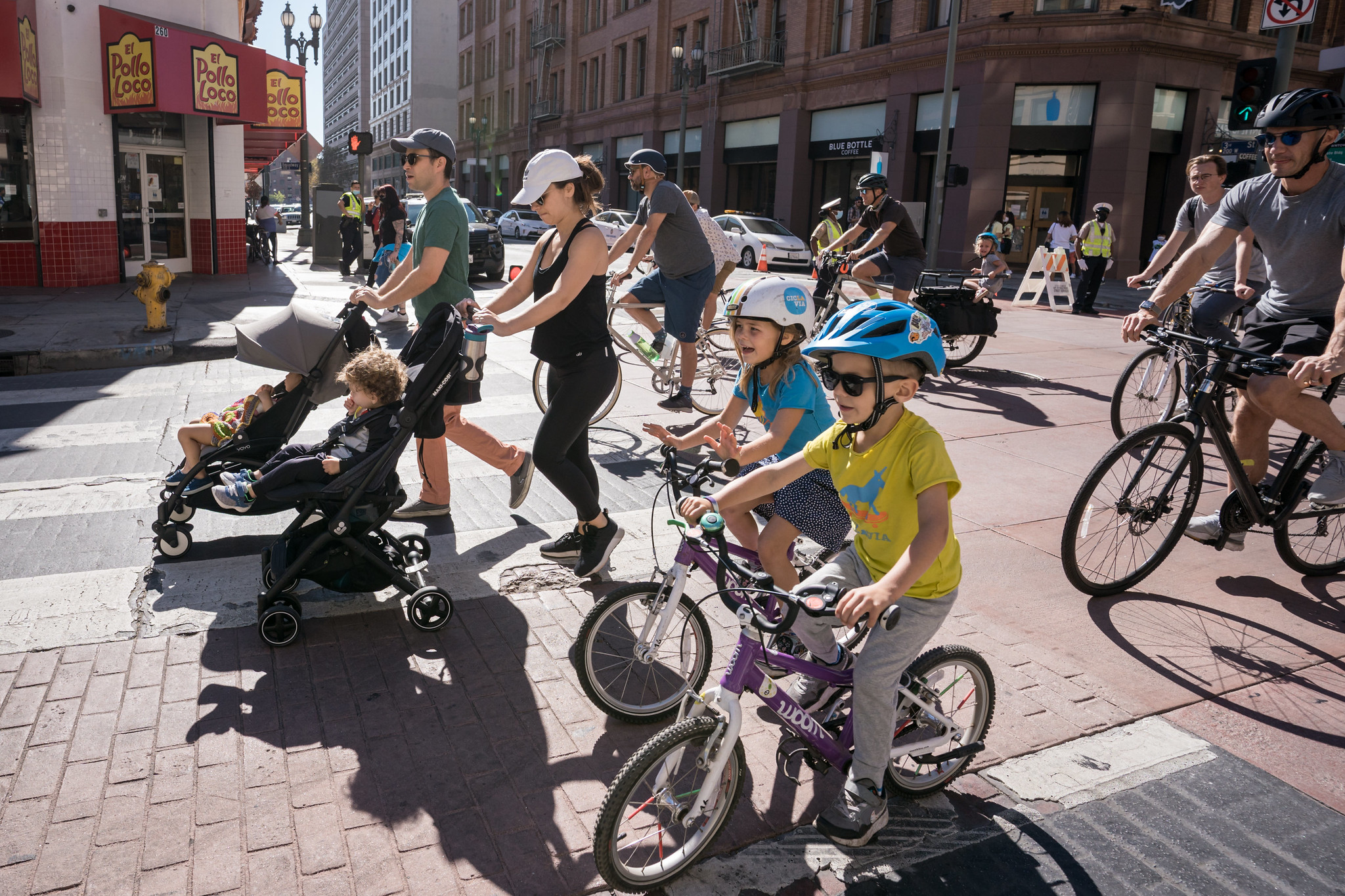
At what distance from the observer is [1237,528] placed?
189 inches

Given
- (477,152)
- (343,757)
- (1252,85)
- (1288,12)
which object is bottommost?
(343,757)

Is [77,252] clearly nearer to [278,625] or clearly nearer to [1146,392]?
[278,625]

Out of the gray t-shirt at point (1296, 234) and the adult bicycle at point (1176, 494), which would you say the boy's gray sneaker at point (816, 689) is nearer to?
the adult bicycle at point (1176, 494)

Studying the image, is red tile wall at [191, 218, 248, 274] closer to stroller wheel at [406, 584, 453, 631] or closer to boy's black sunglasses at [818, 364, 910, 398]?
stroller wheel at [406, 584, 453, 631]

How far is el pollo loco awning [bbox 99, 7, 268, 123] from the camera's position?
53.8 feet

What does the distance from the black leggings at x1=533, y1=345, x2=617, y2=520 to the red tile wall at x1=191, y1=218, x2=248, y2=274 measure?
18.2m

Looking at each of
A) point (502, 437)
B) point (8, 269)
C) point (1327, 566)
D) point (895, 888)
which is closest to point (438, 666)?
point (895, 888)

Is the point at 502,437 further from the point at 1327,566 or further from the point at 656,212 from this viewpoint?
the point at 1327,566

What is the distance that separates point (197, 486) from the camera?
4.77 m

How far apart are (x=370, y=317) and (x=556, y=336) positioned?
11.3 metres

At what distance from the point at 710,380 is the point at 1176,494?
4.99 meters

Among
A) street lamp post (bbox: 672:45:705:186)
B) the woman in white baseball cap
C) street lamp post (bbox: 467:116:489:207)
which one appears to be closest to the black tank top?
the woman in white baseball cap

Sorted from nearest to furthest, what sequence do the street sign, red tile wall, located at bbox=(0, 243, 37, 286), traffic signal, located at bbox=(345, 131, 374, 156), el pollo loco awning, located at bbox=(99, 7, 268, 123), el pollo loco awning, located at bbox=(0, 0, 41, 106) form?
the street sign → el pollo loco awning, located at bbox=(0, 0, 41, 106) → red tile wall, located at bbox=(0, 243, 37, 286) → el pollo loco awning, located at bbox=(99, 7, 268, 123) → traffic signal, located at bbox=(345, 131, 374, 156)

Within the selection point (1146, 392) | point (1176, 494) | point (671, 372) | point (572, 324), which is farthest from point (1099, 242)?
point (572, 324)
